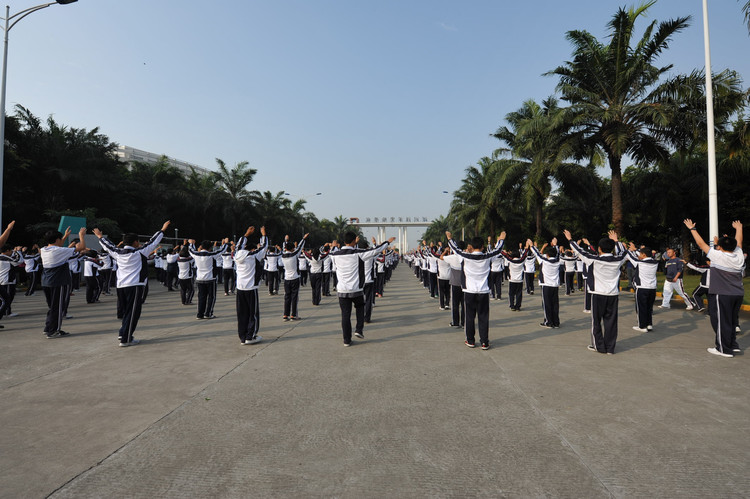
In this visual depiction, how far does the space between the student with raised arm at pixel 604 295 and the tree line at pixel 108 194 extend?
26.7 m

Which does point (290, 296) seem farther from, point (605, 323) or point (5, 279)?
point (5, 279)

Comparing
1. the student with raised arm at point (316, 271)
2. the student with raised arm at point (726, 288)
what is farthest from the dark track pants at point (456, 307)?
the student with raised arm at point (316, 271)

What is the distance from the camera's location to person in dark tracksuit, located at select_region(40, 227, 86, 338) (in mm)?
7973

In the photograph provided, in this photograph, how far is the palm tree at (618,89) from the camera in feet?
51.9

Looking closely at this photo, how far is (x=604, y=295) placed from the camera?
6.95 m

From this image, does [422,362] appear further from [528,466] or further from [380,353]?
[528,466]

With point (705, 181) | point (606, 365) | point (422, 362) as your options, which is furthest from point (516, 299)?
point (705, 181)

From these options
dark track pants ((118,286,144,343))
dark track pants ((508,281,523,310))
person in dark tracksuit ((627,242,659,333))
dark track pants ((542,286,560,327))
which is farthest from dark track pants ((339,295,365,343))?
dark track pants ((508,281,523,310))

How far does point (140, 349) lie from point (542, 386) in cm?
646

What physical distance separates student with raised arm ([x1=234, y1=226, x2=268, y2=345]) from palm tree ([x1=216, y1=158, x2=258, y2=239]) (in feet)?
103

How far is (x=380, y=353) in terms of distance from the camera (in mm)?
6641

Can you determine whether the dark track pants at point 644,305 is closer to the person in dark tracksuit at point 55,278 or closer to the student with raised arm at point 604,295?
the student with raised arm at point 604,295

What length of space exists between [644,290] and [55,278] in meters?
12.4

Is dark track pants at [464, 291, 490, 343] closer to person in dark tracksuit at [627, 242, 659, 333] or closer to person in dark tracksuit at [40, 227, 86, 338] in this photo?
person in dark tracksuit at [627, 242, 659, 333]
